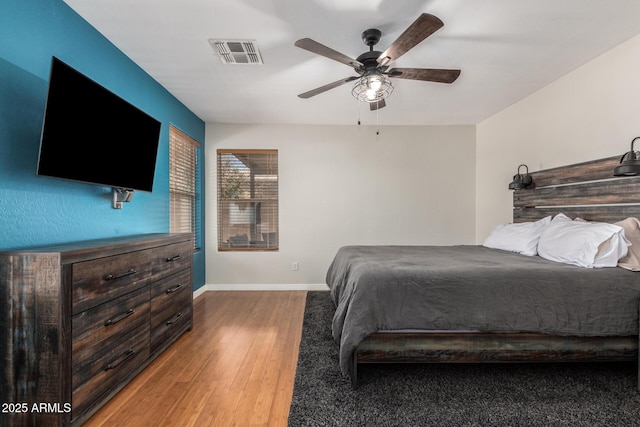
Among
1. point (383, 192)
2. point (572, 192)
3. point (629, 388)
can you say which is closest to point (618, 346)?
point (629, 388)

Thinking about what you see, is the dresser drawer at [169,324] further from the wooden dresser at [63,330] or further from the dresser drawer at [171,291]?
the wooden dresser at [63,330]

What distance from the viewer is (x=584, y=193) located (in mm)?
2639

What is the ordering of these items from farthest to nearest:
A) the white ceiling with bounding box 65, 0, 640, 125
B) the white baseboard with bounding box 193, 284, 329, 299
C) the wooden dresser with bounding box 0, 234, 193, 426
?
the white baseboard with bounding box 193, 284, 329, 299, the white ceiling with bounding box 65, 0, 640, 125, the wooden dresser with bounding box 0, 234, 193, 426

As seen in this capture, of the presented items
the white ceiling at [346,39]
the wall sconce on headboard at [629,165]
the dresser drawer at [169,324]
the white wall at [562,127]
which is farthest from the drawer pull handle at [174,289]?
the white wall at [562,127]

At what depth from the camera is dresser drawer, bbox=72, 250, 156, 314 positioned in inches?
57.8

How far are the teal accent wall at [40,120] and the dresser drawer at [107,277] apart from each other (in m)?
0.40

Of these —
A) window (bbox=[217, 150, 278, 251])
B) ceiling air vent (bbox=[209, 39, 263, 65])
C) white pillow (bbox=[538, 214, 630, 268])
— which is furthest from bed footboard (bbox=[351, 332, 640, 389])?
window (bbox=[217, 150, 278, 251])

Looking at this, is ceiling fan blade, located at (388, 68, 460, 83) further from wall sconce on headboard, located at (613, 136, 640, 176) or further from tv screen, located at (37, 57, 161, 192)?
tv screen, located at (37, 57, 161, 192)

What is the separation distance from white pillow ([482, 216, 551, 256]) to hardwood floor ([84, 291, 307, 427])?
2.28 m

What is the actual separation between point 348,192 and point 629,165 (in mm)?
2899

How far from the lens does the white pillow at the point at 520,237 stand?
8.81ft

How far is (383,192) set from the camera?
435 centimetres

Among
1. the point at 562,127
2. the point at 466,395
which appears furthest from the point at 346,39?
the point at 466,395

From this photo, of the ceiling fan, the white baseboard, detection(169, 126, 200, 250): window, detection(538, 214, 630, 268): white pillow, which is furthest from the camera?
the white baseboard
